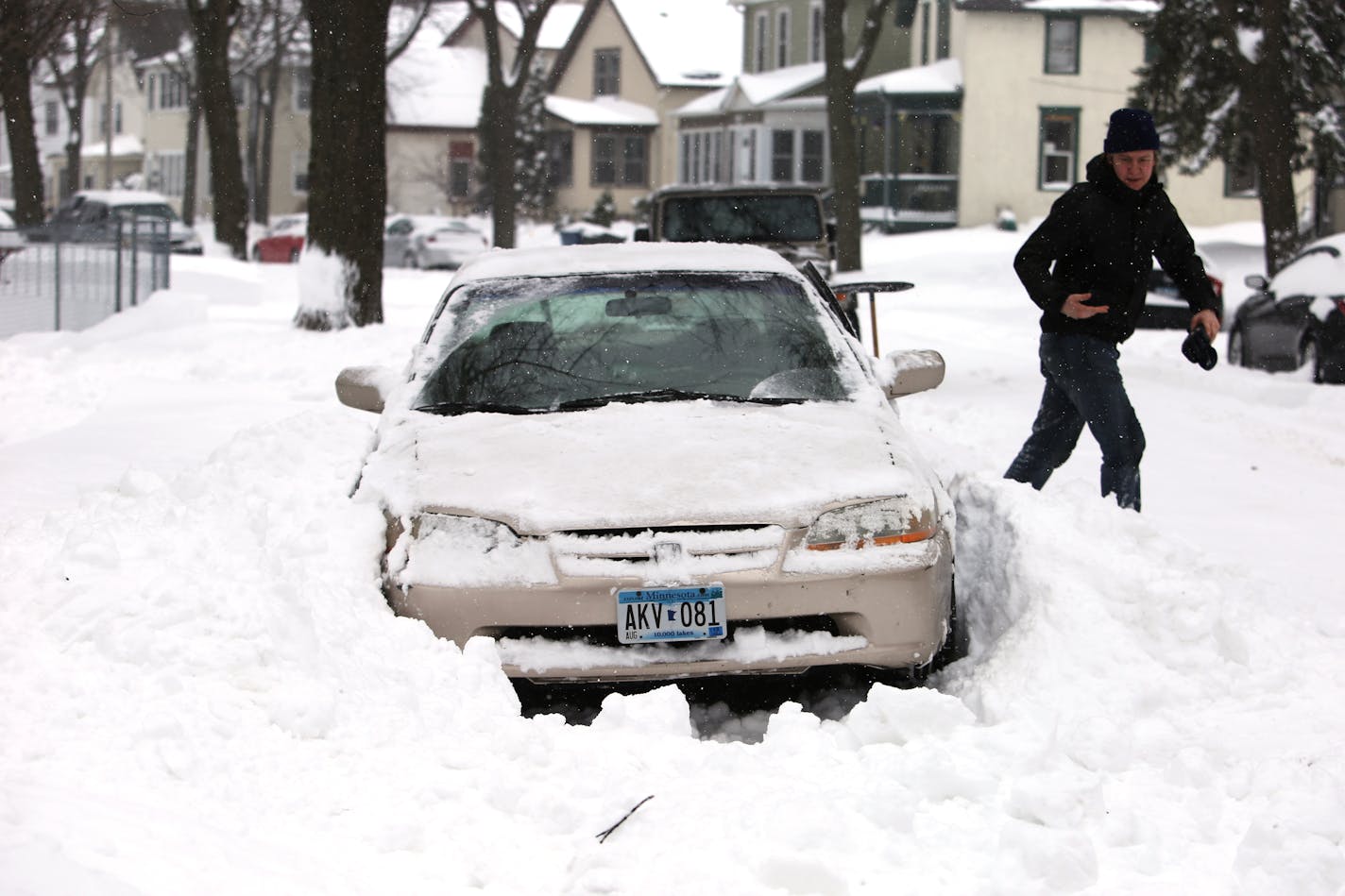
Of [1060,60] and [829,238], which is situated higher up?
[1060,60]

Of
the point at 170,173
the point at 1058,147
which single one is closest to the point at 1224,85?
the point at 1058,147

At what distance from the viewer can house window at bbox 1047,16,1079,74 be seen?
4197 cm

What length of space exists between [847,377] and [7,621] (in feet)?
9.36

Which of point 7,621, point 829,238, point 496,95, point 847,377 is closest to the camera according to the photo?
point 7,621

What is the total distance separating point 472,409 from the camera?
5.62m

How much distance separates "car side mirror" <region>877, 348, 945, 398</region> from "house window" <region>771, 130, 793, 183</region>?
42.7m

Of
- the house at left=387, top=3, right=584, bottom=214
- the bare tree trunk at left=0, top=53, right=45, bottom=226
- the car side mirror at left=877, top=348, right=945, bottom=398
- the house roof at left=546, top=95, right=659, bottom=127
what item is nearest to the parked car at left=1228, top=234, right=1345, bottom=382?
the car side mirror at left=877, top=348, right=945, bottom=398

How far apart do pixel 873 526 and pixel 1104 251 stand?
2.53 meters

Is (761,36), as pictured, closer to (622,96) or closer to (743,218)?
(622,96)

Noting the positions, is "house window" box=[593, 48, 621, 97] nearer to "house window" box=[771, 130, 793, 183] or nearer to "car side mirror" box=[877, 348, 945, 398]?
"house window" box=[771, 130, 793, 183]

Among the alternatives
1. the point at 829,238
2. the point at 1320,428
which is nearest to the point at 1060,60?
the point at 829,238

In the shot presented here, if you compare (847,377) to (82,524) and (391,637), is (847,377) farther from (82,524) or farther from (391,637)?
(82,524)

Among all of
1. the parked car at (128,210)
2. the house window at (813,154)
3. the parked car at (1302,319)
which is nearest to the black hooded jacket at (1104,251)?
the parked car at (1302,319)

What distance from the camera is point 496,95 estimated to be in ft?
111
